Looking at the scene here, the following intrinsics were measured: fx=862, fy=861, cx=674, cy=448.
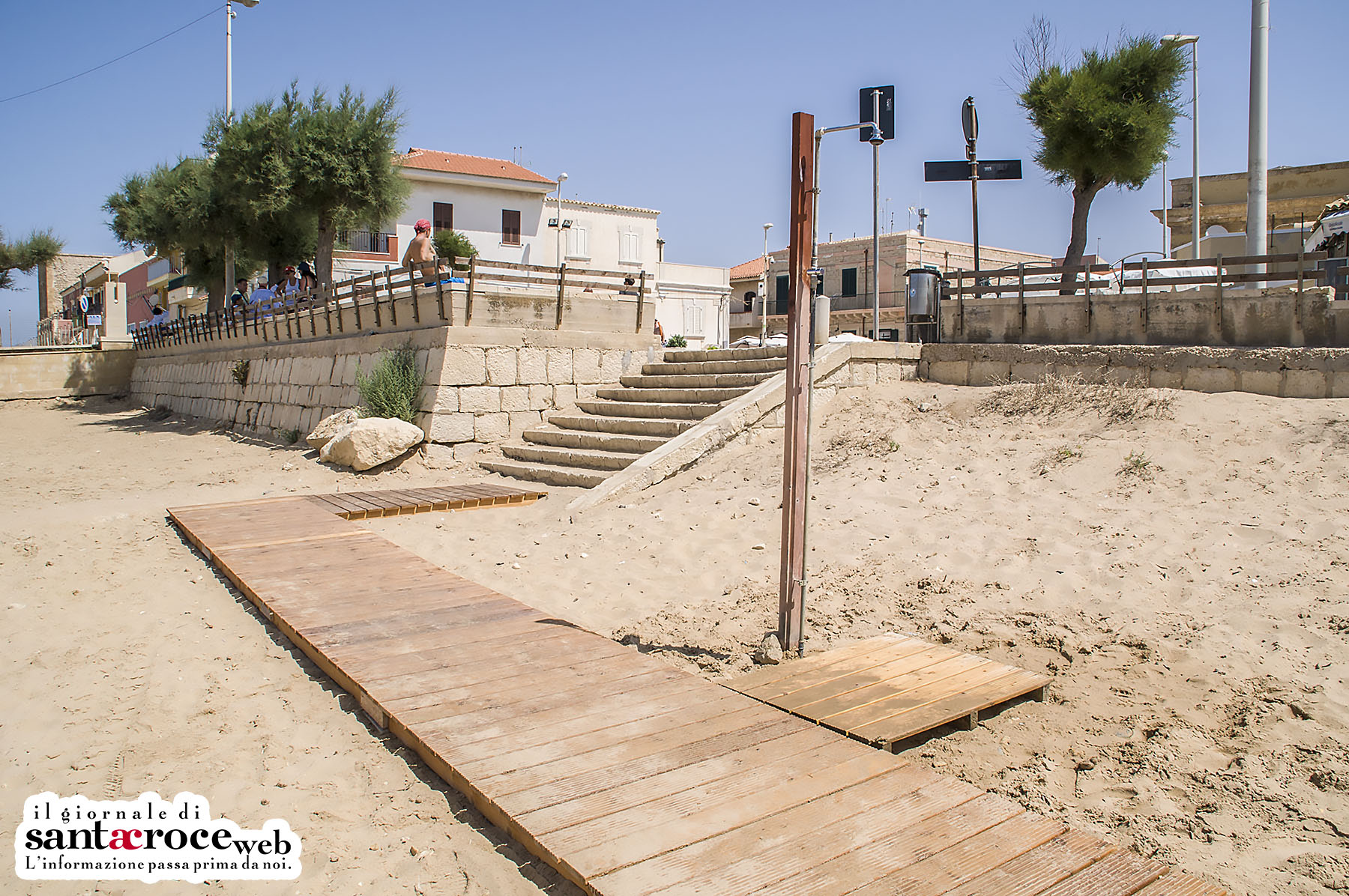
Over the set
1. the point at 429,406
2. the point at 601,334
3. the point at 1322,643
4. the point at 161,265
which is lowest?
the point at 1322,643

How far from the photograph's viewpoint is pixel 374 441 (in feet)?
36.3

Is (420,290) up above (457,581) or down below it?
above

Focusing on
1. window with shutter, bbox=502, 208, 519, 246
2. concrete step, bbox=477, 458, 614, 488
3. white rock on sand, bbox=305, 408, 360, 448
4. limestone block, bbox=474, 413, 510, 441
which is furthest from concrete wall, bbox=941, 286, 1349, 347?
window with shutter, bbox=502, 208, 519, 246

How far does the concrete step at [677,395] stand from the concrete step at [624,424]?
0.44 meters

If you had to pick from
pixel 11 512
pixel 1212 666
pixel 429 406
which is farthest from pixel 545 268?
pixel 1212 666

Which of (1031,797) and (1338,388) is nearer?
(1031,797)

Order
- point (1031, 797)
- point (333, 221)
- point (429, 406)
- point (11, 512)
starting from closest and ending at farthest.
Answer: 1. point (1031, 797)
2. point (11, 512)
3. point (429, 406)
4. point (333, 221)

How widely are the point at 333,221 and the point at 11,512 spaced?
10.9 metres

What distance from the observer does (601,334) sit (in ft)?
42.9

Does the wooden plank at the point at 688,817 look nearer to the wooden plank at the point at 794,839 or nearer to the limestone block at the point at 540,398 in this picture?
the wooden plank at the point at 794,839

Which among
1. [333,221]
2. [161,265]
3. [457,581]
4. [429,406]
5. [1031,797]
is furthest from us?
[161,265]

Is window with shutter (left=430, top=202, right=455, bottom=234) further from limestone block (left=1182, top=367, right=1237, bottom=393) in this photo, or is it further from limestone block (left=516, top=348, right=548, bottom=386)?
limestone block (left=1182, top=367, right=1237, bottom=393)

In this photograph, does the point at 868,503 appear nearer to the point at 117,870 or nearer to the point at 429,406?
the point at 117,870

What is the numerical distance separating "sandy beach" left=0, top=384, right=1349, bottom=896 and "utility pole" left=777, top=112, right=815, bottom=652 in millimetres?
402
